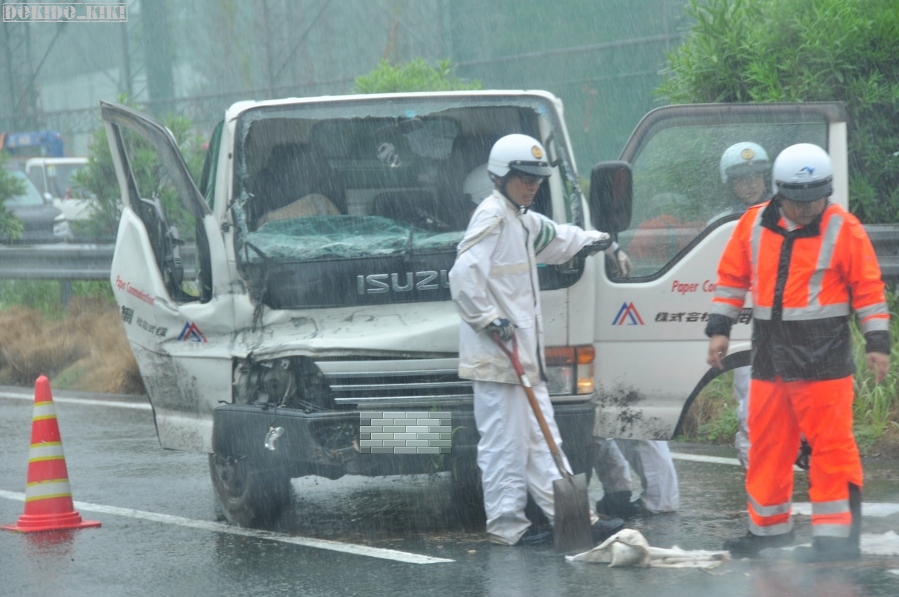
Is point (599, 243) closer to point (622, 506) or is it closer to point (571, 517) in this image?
point (571, 517)

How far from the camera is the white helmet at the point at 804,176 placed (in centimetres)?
519

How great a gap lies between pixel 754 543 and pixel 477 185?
245cm

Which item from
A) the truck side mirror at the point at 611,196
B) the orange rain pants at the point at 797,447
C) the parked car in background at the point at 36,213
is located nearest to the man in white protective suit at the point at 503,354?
the truck side mirror at the point at 611,196

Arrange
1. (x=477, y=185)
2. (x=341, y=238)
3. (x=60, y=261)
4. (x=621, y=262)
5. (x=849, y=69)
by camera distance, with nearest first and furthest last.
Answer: (x=621, y=262) → (x=341, y=238) → (x=477, y=185) → (x=849, y=69) → (x=60, y=261)

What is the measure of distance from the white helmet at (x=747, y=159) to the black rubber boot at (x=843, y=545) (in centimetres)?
159

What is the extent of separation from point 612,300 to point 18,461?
4311mm

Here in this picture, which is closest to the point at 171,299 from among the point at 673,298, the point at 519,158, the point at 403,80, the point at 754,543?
the point at 519,158

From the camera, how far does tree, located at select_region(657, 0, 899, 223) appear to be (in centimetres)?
961

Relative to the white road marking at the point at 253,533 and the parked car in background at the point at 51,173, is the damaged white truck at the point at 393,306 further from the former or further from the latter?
the parked car in background at the point at 51,173

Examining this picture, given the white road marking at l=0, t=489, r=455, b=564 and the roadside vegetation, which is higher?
the roadside vegetation

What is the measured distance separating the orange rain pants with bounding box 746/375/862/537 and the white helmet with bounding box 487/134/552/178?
1.29 meters

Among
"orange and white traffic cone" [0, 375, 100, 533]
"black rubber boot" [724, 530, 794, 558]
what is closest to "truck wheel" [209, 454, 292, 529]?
"orange and white traffic cone" [0, 375, 100, 533]

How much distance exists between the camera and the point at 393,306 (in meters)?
6.09

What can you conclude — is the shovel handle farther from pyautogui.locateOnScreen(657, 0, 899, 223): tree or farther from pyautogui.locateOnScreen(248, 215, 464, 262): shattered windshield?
pyautogui.locateOnScreen(657, 0, 899, 223): tree
